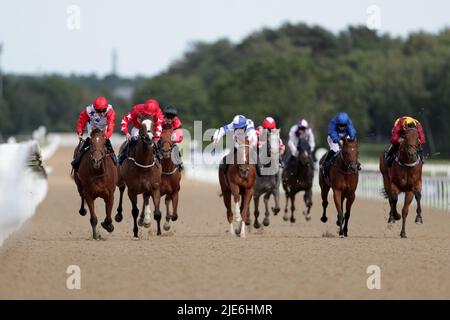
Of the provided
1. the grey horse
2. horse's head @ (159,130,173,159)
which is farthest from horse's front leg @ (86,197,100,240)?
the grey horse

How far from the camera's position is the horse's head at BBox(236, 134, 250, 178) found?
16359 millimetres

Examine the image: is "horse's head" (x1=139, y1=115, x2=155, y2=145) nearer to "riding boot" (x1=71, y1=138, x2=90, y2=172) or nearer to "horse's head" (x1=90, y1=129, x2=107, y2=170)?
"horse's head" (x1=90, y1=129, x2=107, y2=170)

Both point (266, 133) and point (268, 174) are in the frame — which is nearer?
point (268, 174)

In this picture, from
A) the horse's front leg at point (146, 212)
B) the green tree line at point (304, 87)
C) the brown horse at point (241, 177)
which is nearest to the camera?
the brown horse at point (241, 177)

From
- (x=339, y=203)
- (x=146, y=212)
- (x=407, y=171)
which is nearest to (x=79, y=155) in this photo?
(x=146, y=212)

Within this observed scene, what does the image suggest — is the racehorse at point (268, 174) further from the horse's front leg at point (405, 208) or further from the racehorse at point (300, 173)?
the horse's front leg at point (405, 208)

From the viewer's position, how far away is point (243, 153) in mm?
16375

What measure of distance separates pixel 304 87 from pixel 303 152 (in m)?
72.2

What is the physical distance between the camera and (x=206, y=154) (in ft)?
167

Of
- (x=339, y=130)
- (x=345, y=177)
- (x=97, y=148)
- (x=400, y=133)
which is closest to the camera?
(x=97, y=148)

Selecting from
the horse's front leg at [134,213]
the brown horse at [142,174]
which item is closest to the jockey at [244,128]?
the brown horse at [142,174]

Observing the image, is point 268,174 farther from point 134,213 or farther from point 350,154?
point 134,213

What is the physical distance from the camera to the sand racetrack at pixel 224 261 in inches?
396

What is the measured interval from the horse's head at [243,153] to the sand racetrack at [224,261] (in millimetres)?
969
